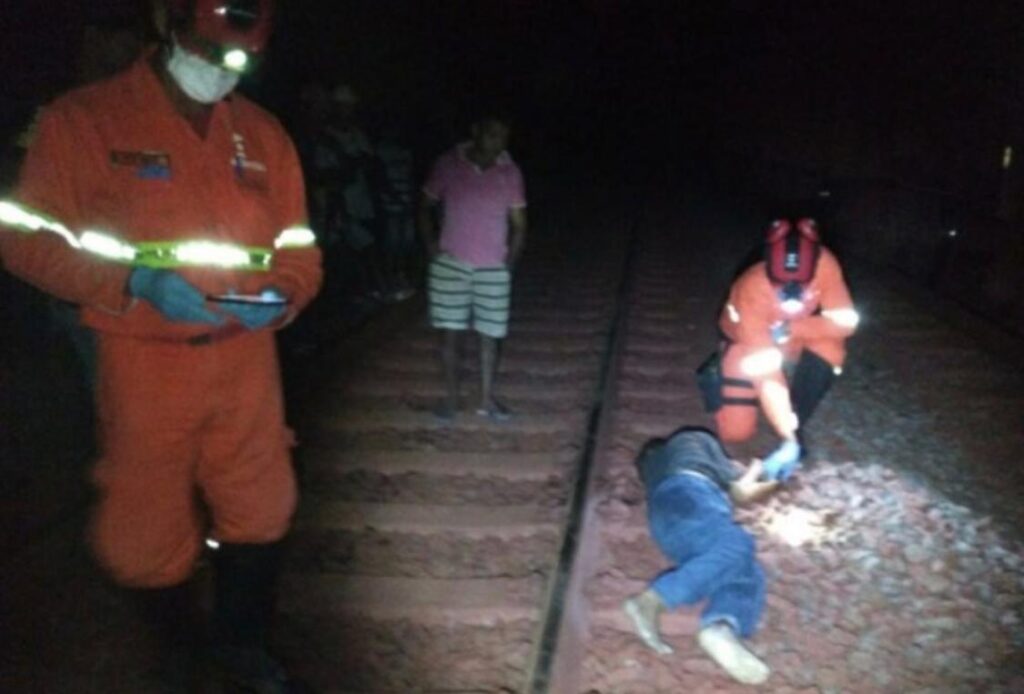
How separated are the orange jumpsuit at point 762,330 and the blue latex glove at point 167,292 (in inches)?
133

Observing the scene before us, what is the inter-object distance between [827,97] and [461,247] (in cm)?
1935

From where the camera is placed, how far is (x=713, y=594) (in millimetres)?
4129

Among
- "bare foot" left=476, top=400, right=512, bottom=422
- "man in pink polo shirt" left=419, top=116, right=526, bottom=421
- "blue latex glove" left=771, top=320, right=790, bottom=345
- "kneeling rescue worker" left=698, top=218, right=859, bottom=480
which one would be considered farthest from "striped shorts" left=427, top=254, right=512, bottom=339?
"blue latex glove" left=771, top=320, right=790, bottom=345

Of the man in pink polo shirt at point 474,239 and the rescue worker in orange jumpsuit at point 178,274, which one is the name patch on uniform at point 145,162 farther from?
Answer: the man in pink polo shirt at point 474,239

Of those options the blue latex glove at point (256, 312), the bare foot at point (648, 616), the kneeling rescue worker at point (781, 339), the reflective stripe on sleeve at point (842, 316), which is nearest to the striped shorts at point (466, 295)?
the kneeling rescue worker at point (781, 339)

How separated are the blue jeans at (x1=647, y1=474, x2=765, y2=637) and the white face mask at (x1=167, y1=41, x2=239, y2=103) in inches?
99.1

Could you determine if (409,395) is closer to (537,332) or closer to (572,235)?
(537,332)

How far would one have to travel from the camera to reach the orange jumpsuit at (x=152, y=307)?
110 inches

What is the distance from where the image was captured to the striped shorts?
6375 millimetres

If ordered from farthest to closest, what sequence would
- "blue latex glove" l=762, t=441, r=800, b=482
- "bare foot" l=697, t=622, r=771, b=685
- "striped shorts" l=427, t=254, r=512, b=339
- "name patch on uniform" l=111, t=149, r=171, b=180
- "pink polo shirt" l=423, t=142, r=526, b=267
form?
"striped shorts" l=427, t=254, r=512, b=339 < "pink polo shirt" l=423, t=142, r=526, b=267 < "blue latex glove" l=762, t=441, r=800, b=482 < "bare foot" l=697, t=622, r=771, b=685 < "name patch on uniform" l=111, t=149, r=171, b=180

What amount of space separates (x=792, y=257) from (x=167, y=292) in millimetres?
3467

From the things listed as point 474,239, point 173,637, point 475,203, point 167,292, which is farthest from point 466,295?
point 167,292

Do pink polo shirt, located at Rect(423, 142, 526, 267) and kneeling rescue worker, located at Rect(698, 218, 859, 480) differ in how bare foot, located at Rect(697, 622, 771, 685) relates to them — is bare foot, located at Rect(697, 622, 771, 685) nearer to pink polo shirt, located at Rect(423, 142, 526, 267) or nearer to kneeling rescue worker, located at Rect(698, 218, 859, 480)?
kneeling rescue worker, located at Rect(698, 218, 859, 480)

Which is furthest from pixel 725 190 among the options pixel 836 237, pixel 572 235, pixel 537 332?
pixel 537 332
